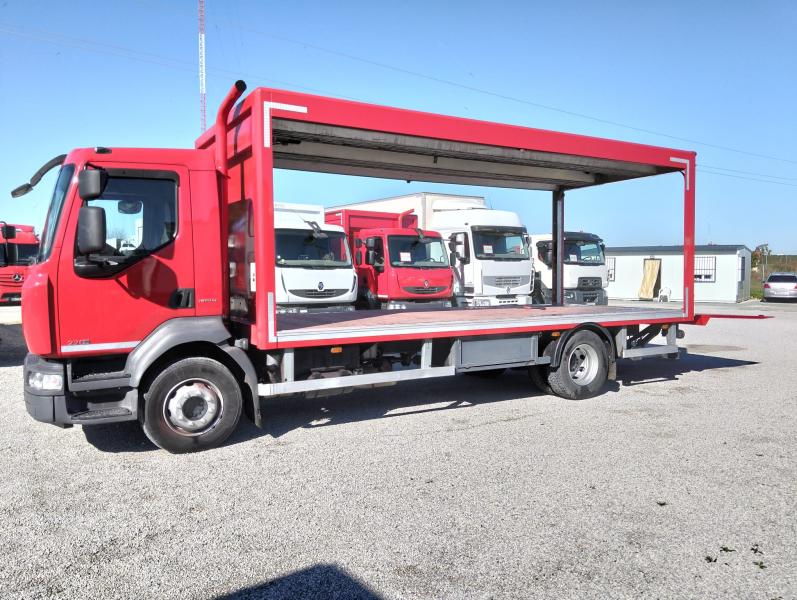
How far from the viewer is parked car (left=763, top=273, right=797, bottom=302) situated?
2892 centimetres

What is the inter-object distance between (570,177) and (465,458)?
5.67 meters

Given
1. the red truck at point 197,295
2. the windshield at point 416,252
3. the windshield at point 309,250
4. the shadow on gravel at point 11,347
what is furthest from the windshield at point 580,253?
the shadow on gravel at point 11,347

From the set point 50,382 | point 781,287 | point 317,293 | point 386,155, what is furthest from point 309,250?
point 781,287

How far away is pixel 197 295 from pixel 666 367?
7.85 m

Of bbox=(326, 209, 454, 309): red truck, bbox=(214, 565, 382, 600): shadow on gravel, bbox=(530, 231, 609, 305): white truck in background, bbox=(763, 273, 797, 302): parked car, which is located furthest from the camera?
bbox=(763, 273, 797, 302): parked car

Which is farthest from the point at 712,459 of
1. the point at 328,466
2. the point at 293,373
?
the point at 293,373

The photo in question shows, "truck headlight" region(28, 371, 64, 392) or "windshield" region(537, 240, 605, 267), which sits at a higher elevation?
"windshield" region(537, 240, 605, 267)

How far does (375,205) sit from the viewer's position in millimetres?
16109

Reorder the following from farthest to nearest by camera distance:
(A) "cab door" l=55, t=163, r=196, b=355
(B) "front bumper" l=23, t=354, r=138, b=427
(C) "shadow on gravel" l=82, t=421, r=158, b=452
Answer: (C) "shadow on gravel" l=82, t=421, r=158, b=452
(A) "cab door" l=55, t=163, r=196, b=355
(B) "front bumper" l=23, t=354, r=138, b=427

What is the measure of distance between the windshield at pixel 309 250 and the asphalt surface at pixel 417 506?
3694 mm

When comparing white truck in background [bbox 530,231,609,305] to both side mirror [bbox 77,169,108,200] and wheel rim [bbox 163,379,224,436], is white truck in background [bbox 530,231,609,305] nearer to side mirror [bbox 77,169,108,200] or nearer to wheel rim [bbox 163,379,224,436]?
wheel rim [bbox 163,379,224,436]

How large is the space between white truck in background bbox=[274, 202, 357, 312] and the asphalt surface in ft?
10.5

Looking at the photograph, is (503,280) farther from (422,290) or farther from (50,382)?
(50,382)

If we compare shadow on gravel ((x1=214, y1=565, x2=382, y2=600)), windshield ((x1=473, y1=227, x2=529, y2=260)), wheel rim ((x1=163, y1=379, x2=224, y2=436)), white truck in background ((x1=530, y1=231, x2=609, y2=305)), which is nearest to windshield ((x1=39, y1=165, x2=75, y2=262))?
wheel rim ((x1=163, y1=379, x2=224, y2=436))
